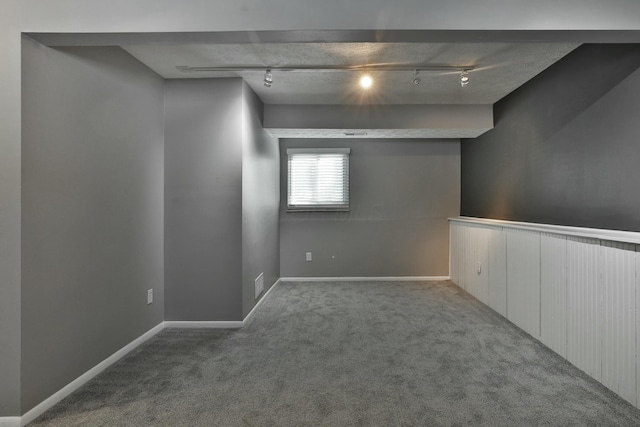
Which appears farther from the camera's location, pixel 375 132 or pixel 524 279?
pixel 375 132

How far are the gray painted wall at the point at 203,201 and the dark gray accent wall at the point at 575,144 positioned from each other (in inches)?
116

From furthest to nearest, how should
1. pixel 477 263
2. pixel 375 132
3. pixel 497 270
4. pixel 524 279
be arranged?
pixel 375 132
pixel 477 263
pixel 497 270
pixel 524 279

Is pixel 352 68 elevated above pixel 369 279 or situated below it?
above

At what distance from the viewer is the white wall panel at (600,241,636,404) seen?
2057 mm

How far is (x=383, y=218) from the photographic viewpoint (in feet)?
18.6

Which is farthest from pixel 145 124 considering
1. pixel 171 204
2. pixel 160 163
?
pixel 171 204

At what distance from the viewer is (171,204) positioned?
3461mm

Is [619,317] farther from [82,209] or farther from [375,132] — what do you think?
[82,209]

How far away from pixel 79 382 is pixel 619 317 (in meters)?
3.44

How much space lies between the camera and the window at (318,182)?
5594 millimetres

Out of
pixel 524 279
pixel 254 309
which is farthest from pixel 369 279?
pixel 524 279

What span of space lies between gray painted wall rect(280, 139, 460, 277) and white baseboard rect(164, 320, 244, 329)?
2.24m

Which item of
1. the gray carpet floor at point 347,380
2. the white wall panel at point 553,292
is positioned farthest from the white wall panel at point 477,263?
the white wall panel at point 553,292

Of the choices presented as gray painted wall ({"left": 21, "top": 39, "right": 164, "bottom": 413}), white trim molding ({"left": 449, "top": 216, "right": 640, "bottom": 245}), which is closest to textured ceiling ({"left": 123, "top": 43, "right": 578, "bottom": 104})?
gray painted wall ({"left": 21, "top": 39, "right": 164, "bottom": 413})
